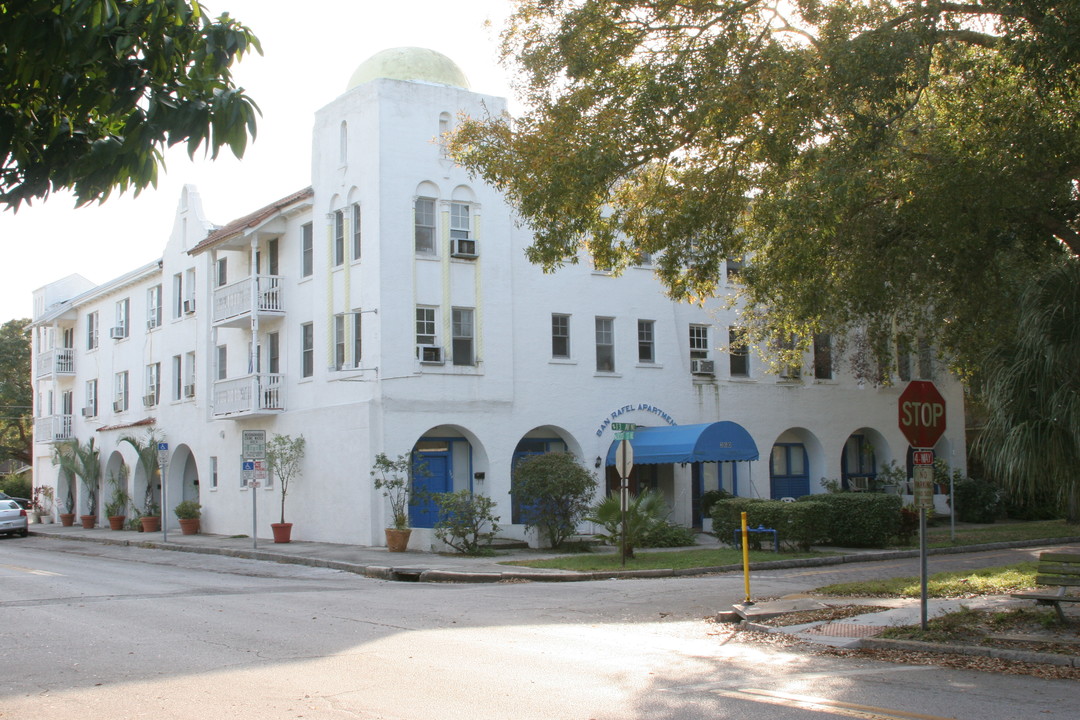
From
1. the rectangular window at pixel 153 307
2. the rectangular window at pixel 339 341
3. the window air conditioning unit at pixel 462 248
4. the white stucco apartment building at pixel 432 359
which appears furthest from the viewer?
the rectangular window at pixel 153 307

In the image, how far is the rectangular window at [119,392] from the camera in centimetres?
4341

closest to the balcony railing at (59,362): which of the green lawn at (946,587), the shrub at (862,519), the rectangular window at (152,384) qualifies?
the rectangular window at (152,384)

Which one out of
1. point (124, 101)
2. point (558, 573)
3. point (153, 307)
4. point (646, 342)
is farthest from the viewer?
point (153, 307)

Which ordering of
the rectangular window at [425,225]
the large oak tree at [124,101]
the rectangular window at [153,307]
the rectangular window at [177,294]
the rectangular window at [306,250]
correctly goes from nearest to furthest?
1. the large oak tree at [124,101]
2. the rectangular window at [425,225]
3. the rectangular window at [306,250]
4. the rectangular window at [177,294]
5. the rectangular window at [153,307]

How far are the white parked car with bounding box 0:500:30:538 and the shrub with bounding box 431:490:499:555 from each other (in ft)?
67.9

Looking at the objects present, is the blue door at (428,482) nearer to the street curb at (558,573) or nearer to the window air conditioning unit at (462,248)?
the street curb at (558,573)

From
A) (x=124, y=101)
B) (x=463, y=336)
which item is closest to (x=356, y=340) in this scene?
(x=463, y=336)

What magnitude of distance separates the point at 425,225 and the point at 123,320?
20540mm

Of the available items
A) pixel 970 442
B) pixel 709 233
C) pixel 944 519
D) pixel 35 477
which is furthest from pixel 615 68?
pixel 35 477

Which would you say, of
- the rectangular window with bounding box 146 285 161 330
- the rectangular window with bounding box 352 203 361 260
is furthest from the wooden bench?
the rectangular window with bounding box 146 285 161 330

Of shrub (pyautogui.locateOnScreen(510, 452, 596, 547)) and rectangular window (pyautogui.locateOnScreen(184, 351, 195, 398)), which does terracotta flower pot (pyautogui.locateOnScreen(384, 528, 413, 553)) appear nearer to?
shrub (pyautogui.locateOnScreen(510, 452, 596, 547))

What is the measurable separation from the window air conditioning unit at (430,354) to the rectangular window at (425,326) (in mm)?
244

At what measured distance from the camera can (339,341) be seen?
29328 mm

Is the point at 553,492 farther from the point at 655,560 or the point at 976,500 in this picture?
the point at 976,500
